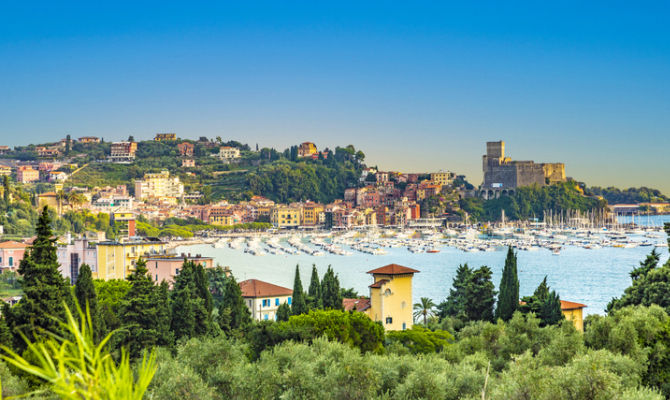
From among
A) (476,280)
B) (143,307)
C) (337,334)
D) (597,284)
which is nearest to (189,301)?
(143,307)

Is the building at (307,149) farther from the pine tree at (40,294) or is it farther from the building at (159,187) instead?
the pine tree at (40,294)

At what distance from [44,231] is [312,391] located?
413 centimetres

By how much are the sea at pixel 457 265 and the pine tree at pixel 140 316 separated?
35.0 feet

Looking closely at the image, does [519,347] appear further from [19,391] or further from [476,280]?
[19,391]

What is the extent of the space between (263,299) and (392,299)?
4206mm

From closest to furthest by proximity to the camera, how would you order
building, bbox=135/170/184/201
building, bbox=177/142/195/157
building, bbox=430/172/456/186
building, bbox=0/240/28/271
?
building, bbox=0/240/28/271 → building, bbox=135/170/184/201 → building, bbox=430/172/456/186 → building, bbox=177/142/195/157

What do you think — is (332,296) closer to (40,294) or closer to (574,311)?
(574,311)

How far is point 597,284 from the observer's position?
22812mm

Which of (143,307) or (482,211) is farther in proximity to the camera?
(482,211)

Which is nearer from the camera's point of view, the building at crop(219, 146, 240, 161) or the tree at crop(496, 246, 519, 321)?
the tree at crop(496, 246, 519, 321)

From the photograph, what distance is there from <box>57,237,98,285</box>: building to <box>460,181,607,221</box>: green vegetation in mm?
41601

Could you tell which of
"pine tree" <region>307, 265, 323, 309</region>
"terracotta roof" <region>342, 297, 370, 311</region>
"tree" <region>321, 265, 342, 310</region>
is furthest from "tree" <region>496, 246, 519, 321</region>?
"pine tree" <region>307, 265, 323, 309</region>

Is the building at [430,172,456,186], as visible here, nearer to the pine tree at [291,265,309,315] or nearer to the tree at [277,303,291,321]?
the pine tree at [291,265,309,315]

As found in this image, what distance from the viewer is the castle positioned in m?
59.9
